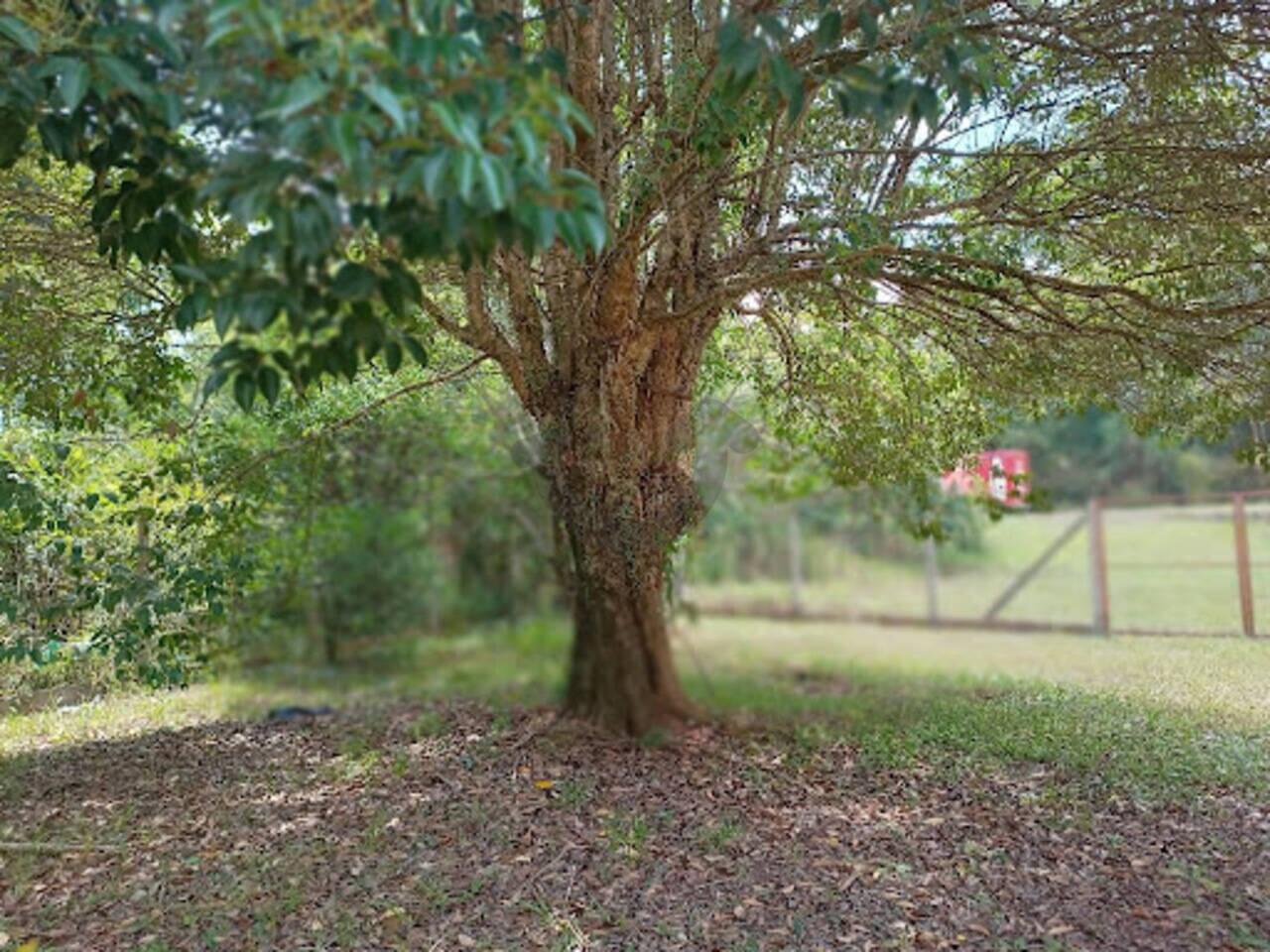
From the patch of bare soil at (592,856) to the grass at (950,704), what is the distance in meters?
0.22

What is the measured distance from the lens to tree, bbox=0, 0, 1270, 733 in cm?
270

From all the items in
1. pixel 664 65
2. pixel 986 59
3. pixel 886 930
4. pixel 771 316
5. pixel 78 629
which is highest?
pixel 664 65

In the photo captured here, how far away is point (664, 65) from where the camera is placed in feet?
16.5

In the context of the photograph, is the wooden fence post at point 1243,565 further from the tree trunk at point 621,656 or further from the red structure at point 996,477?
the tree trunk at point 621,656

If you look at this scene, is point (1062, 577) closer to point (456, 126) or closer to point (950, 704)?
point (950, 704)

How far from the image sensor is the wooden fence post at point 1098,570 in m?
9.21

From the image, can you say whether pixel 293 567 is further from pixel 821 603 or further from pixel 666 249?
pixel 821 603

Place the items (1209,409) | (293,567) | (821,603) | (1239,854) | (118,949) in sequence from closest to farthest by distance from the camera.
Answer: (118,949), (1239,854), (1209,409), (293,567), (821,603)

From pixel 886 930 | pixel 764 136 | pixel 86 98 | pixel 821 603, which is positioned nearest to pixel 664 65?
pixel 764 136

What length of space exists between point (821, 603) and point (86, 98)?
1096 cm

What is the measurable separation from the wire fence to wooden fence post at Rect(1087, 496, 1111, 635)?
12 millimetres

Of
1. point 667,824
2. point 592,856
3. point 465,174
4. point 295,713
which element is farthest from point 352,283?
point 295,713

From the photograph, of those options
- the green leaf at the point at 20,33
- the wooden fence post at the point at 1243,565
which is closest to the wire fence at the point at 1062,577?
the wooden fence post at the point at 1243,565

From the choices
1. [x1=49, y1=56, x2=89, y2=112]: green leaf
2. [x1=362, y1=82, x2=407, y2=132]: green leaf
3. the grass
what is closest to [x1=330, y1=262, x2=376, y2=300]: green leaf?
[x1=362, y1=82, x2=407, y2=132]: green leaf
